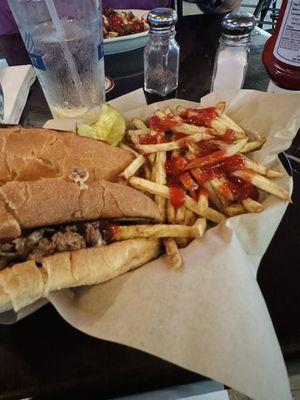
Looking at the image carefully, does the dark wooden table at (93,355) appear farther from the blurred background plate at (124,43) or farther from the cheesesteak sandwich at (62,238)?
the blurred background plate at (124,43)

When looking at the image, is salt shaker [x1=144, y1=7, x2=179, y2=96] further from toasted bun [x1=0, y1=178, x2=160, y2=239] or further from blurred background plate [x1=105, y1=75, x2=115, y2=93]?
toasted bun [x1=0, y1=178, x2=160, y2=239]

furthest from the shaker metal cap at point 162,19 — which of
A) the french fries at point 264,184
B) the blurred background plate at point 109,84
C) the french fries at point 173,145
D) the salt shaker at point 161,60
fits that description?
the french fries at point 264,184

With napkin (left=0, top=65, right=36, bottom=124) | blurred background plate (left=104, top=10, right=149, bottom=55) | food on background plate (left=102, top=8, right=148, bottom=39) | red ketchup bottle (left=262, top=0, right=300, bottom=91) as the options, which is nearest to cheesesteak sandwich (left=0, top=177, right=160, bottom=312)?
napkin (left=0, top=65, right=36, bottom=124)

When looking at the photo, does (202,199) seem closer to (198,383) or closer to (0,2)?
(198,383)

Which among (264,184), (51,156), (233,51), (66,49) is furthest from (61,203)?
(233,51)

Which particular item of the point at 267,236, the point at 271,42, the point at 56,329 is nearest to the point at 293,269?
the point at 267,236

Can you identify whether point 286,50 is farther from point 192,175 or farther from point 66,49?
point 66,49
